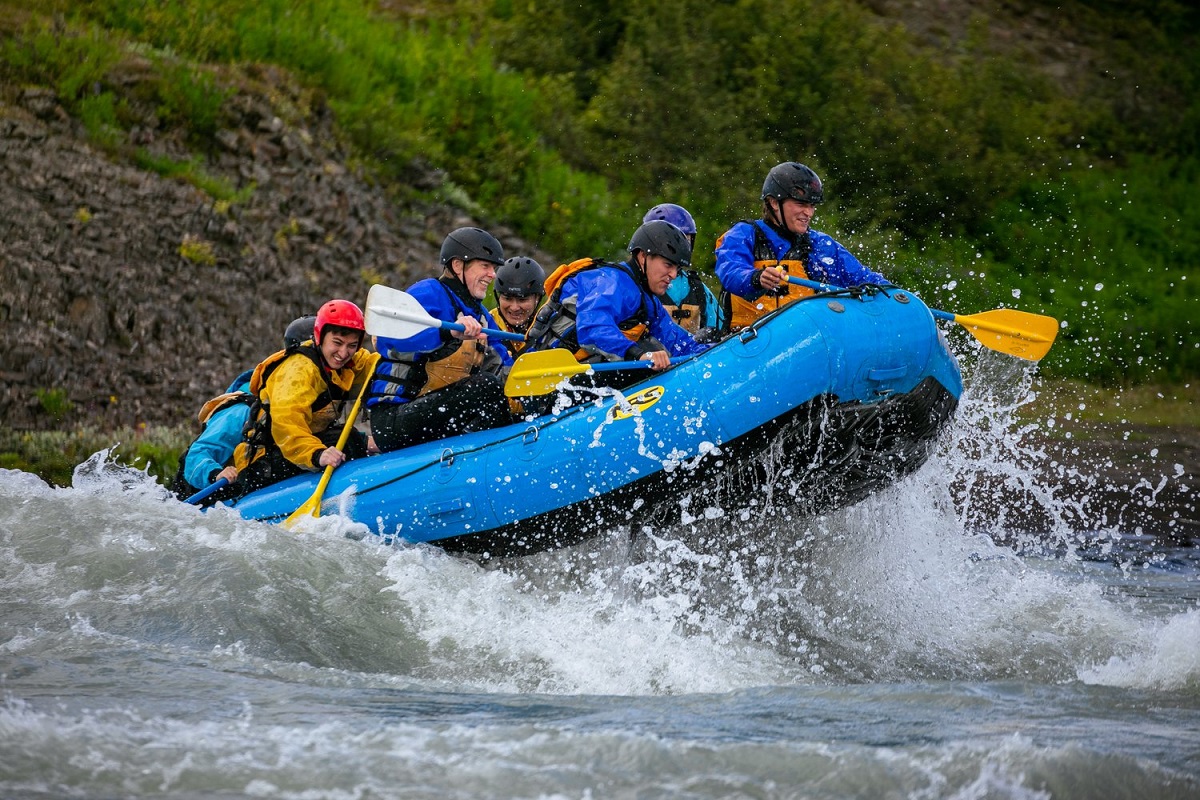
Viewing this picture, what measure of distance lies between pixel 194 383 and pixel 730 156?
7470mm

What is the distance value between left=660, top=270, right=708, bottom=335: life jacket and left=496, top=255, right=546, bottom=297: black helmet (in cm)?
77

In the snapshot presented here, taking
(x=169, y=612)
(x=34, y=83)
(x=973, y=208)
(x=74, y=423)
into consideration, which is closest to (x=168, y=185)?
(x=34, y=83)

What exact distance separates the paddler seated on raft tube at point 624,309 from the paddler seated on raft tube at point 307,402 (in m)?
1.16

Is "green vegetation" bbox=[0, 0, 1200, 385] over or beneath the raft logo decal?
beneath

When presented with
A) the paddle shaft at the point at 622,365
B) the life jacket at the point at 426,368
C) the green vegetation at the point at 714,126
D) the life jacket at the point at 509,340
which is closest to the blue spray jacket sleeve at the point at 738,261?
the paddle shaft at the point at 622,365

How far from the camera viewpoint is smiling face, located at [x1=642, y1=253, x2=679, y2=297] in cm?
690

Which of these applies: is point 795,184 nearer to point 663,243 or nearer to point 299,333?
point 663,243

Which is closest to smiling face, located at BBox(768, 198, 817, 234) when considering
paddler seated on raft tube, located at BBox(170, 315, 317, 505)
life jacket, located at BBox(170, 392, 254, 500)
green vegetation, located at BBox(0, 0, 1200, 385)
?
paddler seated on raft tube, located at BBox(170, 315, 317, 505)

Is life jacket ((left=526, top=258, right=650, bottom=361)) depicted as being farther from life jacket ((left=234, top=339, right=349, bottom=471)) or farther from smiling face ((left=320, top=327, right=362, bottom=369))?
life jacket ((left=234, top=339, right=349, bottom=471))

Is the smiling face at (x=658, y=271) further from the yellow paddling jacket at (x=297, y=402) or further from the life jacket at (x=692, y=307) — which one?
the yellow paddling jacket at (x=297, y=402)

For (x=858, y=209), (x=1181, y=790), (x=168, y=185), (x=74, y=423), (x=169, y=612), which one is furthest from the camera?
(x=858, y=209)

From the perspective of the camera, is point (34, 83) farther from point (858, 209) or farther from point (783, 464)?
point (783, 464)

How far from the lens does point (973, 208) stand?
56.1ft

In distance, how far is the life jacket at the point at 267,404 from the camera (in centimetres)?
761
